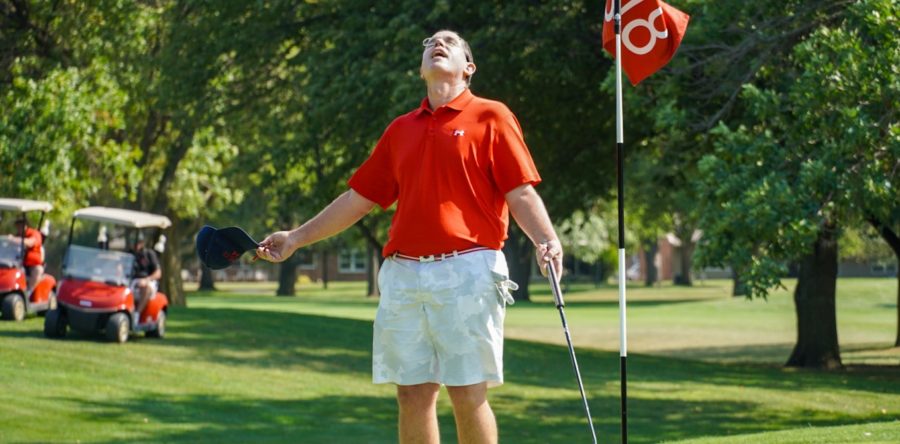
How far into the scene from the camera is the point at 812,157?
1375 cm

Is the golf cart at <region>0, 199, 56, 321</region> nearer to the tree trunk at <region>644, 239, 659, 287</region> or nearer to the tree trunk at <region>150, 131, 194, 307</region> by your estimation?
the tree trunk at <region>150, 131, 194, 307</region>

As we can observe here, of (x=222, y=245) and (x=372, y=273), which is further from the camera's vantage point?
(x=372, y=273)

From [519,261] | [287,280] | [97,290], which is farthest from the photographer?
[287,280]

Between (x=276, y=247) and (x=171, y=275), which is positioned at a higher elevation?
(x=171, y=275)

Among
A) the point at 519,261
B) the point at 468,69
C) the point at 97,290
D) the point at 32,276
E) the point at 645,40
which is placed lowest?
the point at 97,290

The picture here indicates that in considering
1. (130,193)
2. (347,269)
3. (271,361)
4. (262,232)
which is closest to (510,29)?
(271,361)

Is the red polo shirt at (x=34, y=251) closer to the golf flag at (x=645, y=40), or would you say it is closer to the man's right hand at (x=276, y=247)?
the golf flag at (x=645, y=40)

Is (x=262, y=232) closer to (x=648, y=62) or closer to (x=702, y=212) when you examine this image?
(x=702, y=212)

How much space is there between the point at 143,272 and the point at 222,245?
13.9 meters

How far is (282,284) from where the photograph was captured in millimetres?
68625

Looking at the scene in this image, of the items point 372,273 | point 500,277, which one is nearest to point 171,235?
point 500,277

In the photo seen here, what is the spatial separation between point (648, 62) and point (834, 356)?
1867cm

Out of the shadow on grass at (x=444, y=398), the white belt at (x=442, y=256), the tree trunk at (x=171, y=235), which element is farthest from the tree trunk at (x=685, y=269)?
the white belt at (x=442, y=256)

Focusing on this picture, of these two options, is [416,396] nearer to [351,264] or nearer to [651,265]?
[651,265]
